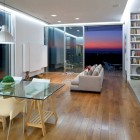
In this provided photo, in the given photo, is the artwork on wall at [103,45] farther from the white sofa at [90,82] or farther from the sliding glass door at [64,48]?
the white sofa at [90,82]

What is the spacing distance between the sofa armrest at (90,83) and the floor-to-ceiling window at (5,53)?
3243mm

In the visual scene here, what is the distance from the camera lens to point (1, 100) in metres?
2.56

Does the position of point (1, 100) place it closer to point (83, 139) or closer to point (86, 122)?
point (83, 139)

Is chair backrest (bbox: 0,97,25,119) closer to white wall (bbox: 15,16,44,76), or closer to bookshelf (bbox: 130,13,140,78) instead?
white wall (bbox: 15,16,44,76)

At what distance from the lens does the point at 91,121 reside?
A: 131 inches

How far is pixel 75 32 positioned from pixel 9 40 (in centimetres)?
702

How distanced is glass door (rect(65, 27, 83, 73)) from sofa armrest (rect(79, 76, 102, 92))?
4.62 meters

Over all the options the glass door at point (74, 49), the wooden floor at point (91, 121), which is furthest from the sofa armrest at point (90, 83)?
the glass door at point (74, 49)

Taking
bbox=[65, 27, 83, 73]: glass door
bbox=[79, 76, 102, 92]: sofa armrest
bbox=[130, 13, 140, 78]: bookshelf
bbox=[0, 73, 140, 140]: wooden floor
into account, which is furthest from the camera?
bbox=[65, 27, 83, 73]: glass door

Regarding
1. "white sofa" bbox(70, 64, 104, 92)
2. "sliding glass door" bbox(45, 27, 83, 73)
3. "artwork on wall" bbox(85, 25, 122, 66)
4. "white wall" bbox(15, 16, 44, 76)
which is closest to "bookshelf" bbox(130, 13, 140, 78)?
"white sofa" bbox(70, 64, 104, 92)

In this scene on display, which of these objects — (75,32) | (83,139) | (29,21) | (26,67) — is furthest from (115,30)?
(83,139)

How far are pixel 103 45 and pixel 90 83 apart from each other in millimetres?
6796

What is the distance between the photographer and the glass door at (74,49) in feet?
33.0

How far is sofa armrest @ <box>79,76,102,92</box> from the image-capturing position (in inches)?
214
